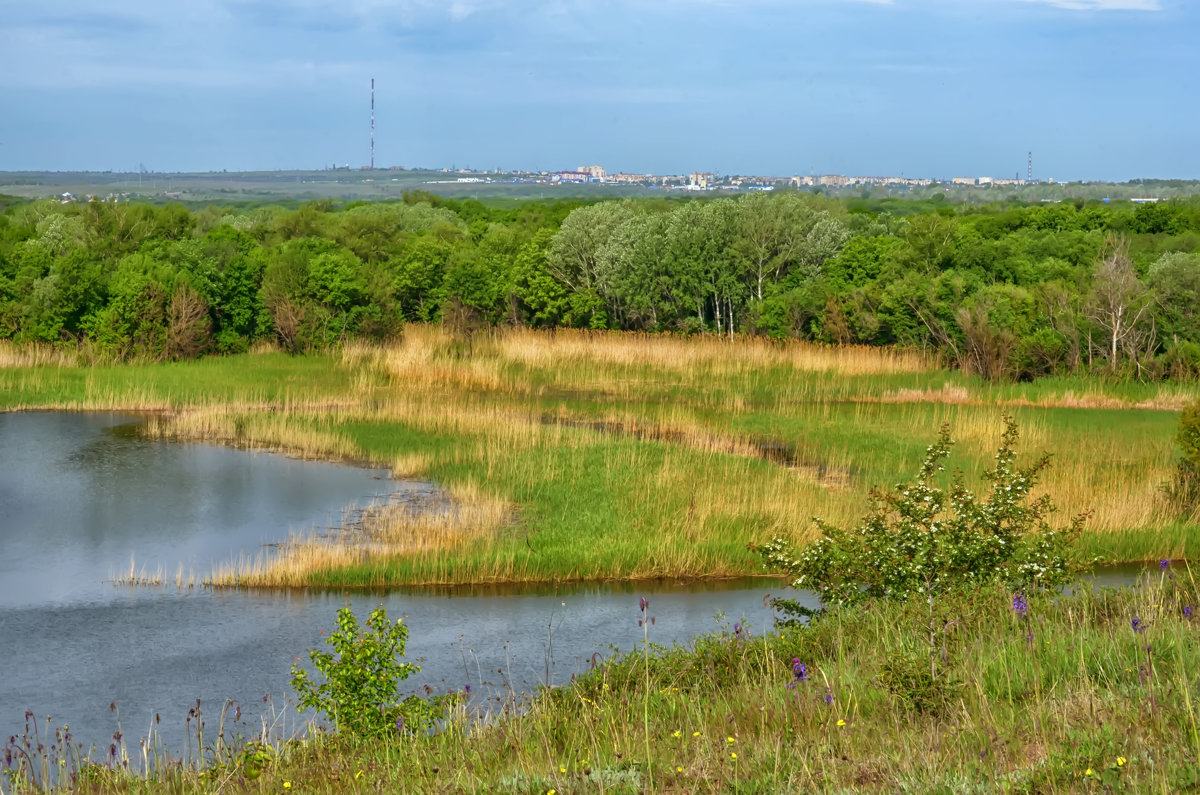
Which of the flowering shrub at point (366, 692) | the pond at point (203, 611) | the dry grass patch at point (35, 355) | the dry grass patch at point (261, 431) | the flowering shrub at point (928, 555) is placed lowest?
the pond at point (203, 611)

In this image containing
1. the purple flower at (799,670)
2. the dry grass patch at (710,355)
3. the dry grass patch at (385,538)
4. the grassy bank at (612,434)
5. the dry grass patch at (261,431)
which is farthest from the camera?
the dry grass patch at (710,355)

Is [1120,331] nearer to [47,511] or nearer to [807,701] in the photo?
[47,511]

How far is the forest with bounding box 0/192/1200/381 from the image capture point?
30.4m

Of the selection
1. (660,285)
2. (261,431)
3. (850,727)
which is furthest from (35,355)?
(850,727)

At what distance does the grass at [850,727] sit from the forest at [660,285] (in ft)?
71.0

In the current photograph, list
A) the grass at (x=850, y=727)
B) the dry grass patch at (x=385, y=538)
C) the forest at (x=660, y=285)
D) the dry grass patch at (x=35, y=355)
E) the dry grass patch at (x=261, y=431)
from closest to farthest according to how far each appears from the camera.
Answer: the grass at (x=850, y=727) < the dry grass patch at (x=385, y=538) < the dry grass patch at (x=261, y=431) < the forest at (x=660, y=285) < the dry grass patch at (x=35, y=355)

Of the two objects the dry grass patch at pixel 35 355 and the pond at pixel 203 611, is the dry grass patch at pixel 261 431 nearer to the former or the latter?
the pond at pixel 203 611

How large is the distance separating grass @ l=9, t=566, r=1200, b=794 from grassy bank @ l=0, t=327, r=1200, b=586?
6.48 metres

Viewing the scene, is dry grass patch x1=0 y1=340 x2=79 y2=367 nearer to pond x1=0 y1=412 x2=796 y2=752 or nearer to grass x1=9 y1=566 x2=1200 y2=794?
pond x1=0 y1=412 x2=796 y2=752

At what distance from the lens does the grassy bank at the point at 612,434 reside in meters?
16.6

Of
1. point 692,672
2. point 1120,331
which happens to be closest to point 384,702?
point 692,672

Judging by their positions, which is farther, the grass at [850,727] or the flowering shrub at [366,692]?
the flowering shrub at [366,692]

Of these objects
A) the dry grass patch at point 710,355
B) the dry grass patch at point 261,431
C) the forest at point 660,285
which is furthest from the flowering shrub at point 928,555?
the dry grass patch at point 710,355

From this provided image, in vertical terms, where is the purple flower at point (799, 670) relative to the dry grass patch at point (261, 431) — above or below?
above
